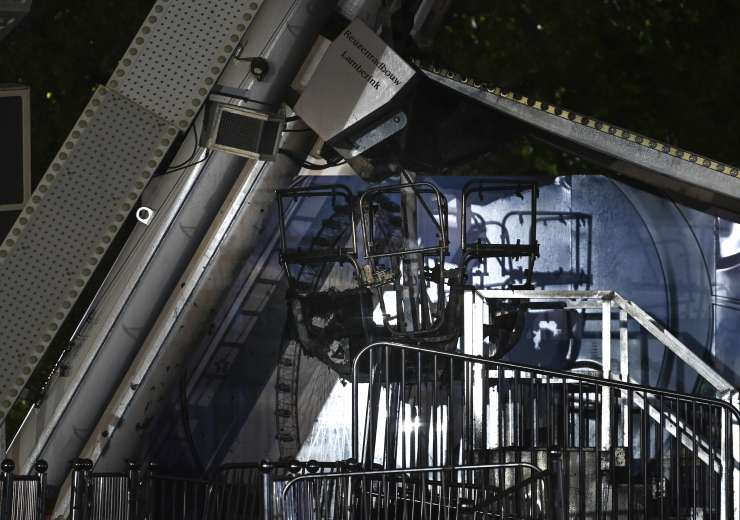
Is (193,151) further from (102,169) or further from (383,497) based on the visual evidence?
(383,497)

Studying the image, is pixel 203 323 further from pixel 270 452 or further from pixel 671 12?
pixel 671 12

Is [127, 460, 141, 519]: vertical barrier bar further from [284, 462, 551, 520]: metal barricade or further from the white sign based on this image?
the white sign

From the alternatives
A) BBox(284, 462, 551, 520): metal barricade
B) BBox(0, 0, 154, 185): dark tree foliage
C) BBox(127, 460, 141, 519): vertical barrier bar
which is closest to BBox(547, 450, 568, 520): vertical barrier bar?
BBox(284, 462, 551, 520): metal barricade

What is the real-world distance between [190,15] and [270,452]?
3.68 meters

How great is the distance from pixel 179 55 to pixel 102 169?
0.93m

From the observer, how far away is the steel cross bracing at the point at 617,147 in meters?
8.20

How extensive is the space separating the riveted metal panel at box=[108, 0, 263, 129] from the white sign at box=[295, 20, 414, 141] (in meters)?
0.74

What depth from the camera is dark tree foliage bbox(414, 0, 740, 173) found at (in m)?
12.7

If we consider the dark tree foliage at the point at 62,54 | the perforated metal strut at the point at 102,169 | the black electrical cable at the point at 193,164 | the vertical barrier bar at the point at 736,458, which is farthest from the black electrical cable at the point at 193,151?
the dark tree foliage at the point at 62,54

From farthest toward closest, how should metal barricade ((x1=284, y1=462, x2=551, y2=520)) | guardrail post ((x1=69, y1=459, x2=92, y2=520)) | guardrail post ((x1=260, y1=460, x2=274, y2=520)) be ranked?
guardrail post ((x1=69, y1=459, x2=92, y2=520)) → metal barricade ((x1=284, y1=462, x2=551, y2=520)) → guardrail post ((x1=260, y1=460, x2=274, y2=520))

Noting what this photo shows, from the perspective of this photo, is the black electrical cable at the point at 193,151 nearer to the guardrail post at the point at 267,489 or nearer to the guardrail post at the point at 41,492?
the guardrail post at the point at 41,492

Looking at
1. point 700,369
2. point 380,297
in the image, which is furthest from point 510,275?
point 700,369

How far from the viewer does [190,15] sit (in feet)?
25.2

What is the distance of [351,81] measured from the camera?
8.20 metres
